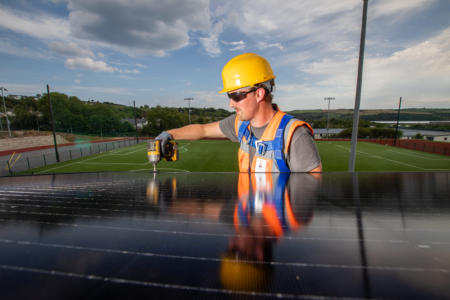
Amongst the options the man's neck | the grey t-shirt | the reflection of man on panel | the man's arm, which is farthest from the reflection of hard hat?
the man's arm

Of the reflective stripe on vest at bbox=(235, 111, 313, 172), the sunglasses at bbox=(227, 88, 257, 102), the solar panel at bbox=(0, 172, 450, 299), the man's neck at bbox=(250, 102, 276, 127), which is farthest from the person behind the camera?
the man's neck at bbox=(250, 102, 276, 127)

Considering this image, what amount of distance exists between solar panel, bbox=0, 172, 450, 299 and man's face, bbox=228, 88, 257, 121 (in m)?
2.07

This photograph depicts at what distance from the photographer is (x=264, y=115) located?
3451mm

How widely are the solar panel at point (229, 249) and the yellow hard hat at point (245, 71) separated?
7.21ft

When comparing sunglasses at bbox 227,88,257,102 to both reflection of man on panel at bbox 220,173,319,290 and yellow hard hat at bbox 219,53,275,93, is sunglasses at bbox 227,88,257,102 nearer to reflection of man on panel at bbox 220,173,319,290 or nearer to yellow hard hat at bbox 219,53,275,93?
yellow hard hat at bbox 219,53,275,93

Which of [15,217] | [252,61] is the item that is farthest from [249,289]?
[252,61]

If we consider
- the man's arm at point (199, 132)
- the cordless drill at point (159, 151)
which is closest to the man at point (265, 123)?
the cordless drill at point (159, 151)

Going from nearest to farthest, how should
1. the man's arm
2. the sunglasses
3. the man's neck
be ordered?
the sunglasses → the man's neck → the man's arm

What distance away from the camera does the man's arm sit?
4.57m

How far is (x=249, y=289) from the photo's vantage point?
1.89ft

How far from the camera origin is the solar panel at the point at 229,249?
0.58 metres

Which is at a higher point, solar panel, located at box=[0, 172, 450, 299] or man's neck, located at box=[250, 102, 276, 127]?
man's neck, located at box=[250, 102, 276, 127]

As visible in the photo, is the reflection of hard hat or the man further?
the man

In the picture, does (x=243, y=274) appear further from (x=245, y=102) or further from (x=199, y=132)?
(x=199, y=132)
